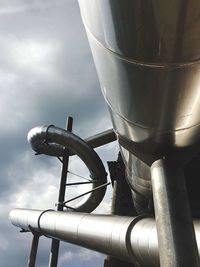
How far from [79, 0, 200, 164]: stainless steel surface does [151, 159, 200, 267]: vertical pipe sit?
11.2 inches

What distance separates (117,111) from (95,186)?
878 centimetres

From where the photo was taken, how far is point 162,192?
8.68 ft

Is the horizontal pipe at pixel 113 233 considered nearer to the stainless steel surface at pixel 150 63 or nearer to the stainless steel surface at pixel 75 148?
the stainless steel surface at pixel 150 63

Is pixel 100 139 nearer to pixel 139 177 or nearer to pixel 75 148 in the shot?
pixel 75 148

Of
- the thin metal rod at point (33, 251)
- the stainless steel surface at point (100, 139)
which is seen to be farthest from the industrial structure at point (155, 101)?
the stainless steel surface at point (100, 139)

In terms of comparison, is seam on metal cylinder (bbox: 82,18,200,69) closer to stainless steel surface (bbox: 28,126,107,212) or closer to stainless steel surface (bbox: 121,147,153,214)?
stainless steel surface (bbox: 121,147,153,214)

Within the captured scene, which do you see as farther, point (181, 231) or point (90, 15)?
point (181, 231)

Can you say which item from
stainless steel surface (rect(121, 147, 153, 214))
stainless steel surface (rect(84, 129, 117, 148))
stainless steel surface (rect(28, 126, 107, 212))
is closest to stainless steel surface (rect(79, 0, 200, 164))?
stainless steel surface (rect(121, 147, 153, 214))

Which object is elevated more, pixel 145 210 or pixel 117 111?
pixel 145 210

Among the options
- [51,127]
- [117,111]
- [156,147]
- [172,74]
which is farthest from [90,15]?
[51,127]

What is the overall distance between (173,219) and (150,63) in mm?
1232

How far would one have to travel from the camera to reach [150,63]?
1.81m

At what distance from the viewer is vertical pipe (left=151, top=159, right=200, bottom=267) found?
7.70 ft

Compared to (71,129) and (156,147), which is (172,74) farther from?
(71,129)
